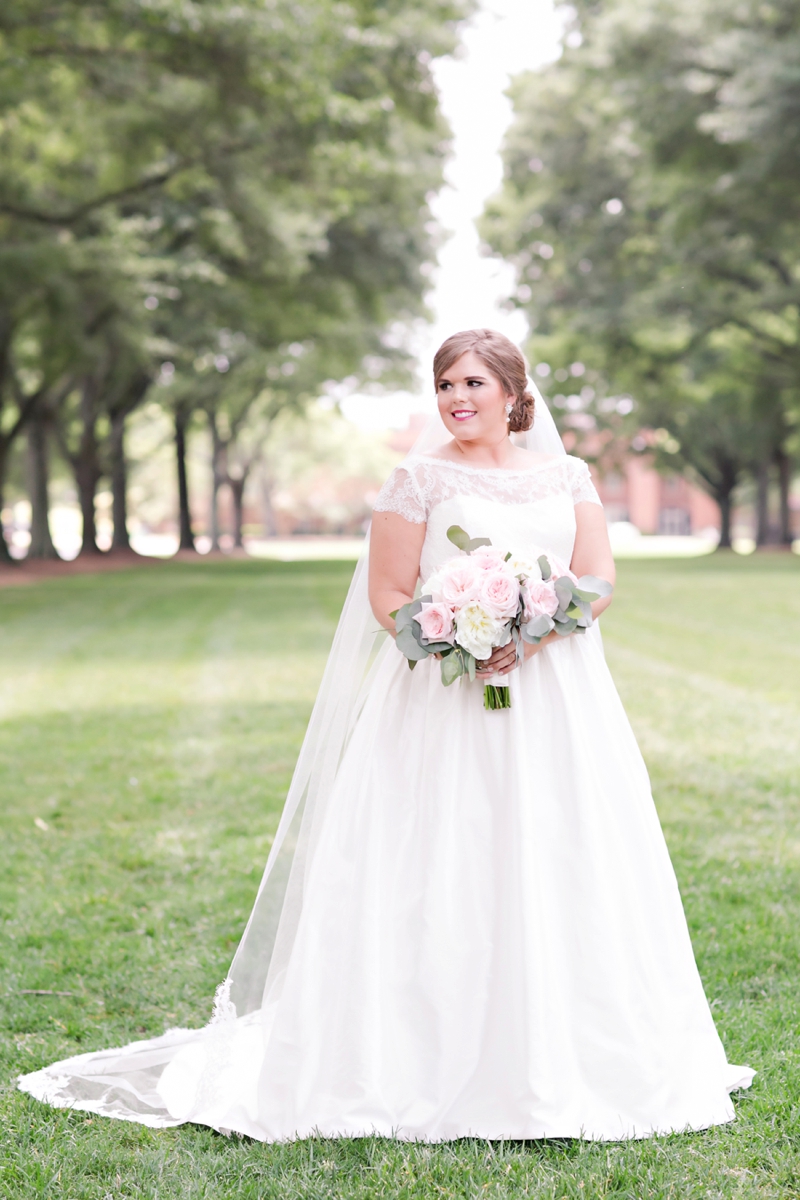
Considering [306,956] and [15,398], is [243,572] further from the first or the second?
[306,956]

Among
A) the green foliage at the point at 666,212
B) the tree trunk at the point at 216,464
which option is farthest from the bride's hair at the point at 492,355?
the tree trunk at the point at 216,464

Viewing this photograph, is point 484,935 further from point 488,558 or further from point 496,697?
point 488,558

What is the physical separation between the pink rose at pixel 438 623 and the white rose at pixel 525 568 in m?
0.22

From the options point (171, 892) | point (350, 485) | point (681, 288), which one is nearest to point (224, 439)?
point (681, 288)

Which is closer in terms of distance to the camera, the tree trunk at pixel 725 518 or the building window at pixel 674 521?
the tree trunk at pixel 725 518

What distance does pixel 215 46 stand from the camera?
47.0 feet

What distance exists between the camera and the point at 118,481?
122ft

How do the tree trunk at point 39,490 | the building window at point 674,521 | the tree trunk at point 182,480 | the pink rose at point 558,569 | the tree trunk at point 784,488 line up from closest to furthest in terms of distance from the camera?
→ the pink rose at point 558,569 → the tree trunk at point 39,490 → the tree trunk at point 182,480 → the tree trunk at point 784,488 → the building window at point 674,521

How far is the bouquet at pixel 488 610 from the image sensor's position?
3170 mm

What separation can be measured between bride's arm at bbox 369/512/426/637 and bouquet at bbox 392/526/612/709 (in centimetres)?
23

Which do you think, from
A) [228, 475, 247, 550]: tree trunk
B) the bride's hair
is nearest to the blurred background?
[228, 475, 247, 550]: tree trunk

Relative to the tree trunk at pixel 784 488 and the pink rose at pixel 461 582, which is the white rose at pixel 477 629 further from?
the tree trunk at pixel 784 488

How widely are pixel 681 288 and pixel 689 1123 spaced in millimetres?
24873

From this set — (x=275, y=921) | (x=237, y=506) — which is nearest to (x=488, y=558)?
(x=275, y=921)
